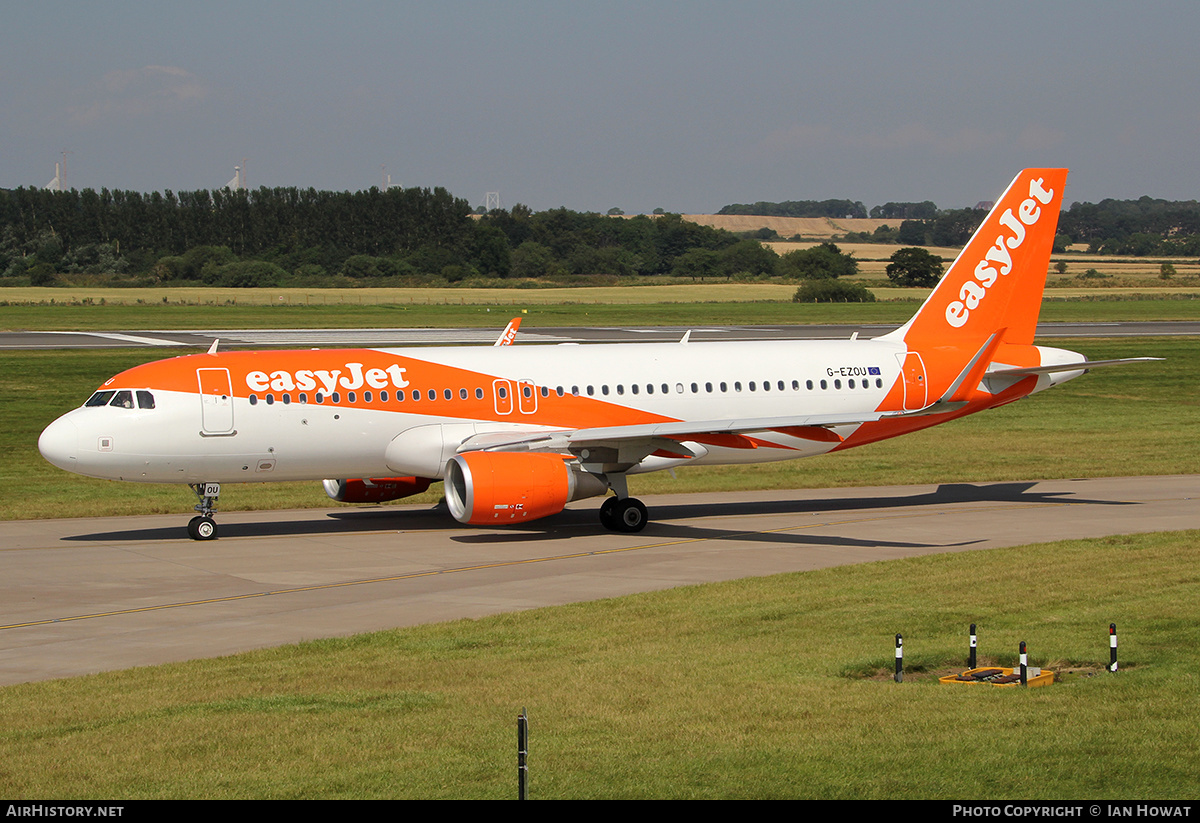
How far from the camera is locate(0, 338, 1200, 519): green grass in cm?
3459

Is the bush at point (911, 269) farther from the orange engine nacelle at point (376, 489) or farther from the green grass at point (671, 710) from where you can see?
the green grass at point (671, 710)

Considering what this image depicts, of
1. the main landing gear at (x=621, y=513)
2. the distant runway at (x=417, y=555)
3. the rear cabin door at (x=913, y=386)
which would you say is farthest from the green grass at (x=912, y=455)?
the main landing gear at (x=621, y=513)

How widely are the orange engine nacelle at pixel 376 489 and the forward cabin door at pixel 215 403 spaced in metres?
4.24

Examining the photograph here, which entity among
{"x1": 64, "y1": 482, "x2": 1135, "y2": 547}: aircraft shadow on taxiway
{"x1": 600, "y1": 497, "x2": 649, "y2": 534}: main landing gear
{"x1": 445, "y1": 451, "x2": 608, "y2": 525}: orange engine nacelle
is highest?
{"x1": 445, "y1": 451, "x2": 608, "y2": 525}: orange engine nacelle

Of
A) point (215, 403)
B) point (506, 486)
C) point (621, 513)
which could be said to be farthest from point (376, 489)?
point (621, 513)

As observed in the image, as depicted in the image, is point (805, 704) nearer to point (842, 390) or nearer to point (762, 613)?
point (762, 613)

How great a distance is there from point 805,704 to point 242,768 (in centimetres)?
616

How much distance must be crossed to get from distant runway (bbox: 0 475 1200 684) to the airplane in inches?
53.4

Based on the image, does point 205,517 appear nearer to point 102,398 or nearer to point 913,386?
point 102,398

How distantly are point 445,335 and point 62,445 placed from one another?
186 feet

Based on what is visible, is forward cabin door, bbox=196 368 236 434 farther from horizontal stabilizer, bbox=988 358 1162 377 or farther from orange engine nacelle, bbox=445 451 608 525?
horizontal stabilizer, bbox=988 358 1162 377

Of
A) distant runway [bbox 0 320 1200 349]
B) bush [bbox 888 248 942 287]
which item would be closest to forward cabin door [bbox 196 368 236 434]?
distant runway [bbox 0 320 1200 349]

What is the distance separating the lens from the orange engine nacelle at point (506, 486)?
26578 millimetres
